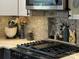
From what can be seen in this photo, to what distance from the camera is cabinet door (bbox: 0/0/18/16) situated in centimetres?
259

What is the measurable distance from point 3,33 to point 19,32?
0.32m

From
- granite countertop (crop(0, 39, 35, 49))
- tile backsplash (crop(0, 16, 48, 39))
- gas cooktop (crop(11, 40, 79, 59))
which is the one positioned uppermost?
tile backsplash (crop(0, 16, 48, 39))

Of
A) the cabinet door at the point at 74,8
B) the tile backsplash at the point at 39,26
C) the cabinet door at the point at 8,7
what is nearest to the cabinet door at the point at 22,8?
the cabinet door at the point at 8,7

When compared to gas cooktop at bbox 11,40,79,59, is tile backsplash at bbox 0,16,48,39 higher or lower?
higher

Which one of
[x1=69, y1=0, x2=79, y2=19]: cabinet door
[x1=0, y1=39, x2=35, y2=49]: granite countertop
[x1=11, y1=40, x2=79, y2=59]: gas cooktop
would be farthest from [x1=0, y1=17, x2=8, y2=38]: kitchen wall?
[x1=69, y1=0, x2=79, y2=19]: cabinet door

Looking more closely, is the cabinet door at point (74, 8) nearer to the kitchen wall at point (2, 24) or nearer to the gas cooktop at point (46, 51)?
the gas cooktop at point (46, 51)

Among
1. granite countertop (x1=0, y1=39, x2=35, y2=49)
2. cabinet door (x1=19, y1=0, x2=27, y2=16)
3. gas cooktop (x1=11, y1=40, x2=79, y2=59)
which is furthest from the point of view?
cabinet door (x1=19, y1=0, x2=27, y2=16)

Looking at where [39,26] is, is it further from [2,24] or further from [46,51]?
[46,51]

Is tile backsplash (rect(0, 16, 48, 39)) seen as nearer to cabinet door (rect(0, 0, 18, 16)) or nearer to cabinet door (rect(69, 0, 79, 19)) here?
cabinet door (rect(0, 0, 18, 16))

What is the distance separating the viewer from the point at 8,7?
2609 millimetres

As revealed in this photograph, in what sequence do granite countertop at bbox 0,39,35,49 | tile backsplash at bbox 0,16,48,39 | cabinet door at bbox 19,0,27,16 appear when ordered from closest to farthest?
granite countertop at bbox 0,39,35,49, cabinet door at bbox 19,0,27,16, tile backsplash at bbox 0,16,48,39

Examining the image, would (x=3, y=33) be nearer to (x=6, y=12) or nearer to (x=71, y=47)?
(x=6, y=12)

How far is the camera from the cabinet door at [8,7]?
2.59 meters

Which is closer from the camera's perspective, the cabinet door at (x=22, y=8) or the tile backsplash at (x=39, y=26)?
the cabinet door at (x=22, y=8)
